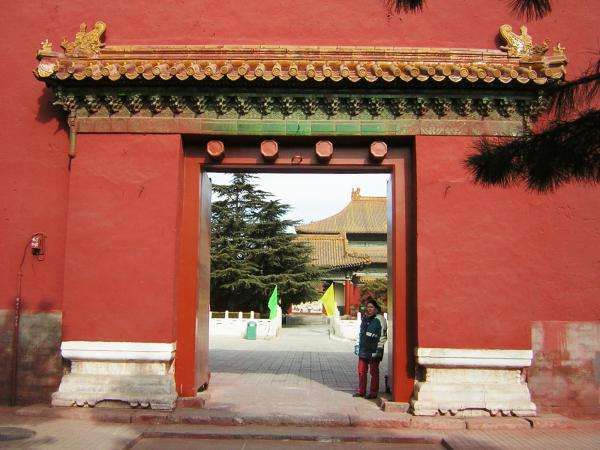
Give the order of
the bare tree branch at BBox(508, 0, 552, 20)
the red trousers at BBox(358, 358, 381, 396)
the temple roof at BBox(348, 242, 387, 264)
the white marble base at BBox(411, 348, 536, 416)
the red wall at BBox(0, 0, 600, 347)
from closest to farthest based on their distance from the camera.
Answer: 1. the bare tree branch at BBox(508, 0, 552, 20)
2. the white marble base at BBox(411, 348, 536, 416)
3. the red wall at BBox(0, 0, 600, 347)
4. the red trousers at BBox(358, 358, 381, 396)
5. the temple roof at BBox(348, 242, 387, 264)

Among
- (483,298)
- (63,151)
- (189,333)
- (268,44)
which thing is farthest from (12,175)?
(483,298)

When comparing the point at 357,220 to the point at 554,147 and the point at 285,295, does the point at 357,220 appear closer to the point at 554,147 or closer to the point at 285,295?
the point at 285,295

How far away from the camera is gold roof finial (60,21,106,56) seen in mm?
6969

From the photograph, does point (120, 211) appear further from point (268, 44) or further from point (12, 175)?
point (268, 44)

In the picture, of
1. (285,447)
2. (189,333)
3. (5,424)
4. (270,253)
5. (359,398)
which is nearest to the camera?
(285,447)

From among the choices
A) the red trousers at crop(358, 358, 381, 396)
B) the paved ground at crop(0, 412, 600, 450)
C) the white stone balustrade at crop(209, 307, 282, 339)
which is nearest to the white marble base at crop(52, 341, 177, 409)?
the paved ground at crop(0, 412, 600, 450)

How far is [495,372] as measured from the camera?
21.1ft

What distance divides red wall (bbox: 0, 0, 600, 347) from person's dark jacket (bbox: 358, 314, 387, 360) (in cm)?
118

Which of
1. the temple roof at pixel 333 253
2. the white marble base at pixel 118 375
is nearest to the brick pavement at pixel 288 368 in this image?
the white marble base at pixel 118 375

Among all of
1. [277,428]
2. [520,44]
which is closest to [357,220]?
[520,44]

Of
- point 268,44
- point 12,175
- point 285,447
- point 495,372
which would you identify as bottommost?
point 285,447

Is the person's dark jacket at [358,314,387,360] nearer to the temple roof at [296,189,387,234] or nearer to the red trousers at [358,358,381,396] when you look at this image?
the red trousers at [358,358,381,396]

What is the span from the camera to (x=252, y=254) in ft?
95.1

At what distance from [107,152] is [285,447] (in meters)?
3.73
